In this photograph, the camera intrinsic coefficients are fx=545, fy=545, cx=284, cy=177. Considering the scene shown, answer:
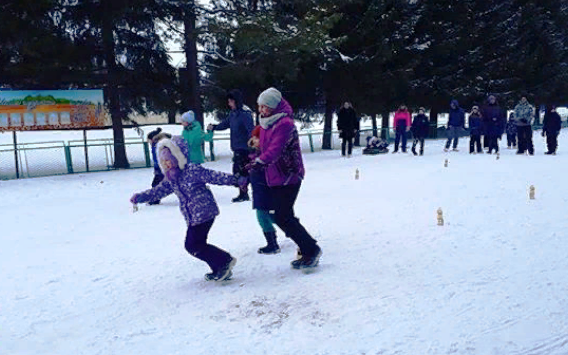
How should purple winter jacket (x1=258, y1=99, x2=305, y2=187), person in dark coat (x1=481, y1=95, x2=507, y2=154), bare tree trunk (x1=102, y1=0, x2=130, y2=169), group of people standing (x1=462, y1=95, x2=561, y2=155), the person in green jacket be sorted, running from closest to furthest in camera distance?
purple winter jacket (x1=258, y1=99, x2=305, y2=187) < the person in green jacket < group of people standing (x1=462, y1=95, x2=561, y2=155) < person in dark coat (x1=481, y1=95, x2=507, y2=154) < bare tree trunk (x1=102, y1=0, x2=130, y2=169)

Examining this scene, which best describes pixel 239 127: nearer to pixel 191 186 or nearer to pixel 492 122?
pixel 191 186

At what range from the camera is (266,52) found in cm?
1978

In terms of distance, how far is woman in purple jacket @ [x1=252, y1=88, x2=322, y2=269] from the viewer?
5250mm

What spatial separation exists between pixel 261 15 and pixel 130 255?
14770 mm

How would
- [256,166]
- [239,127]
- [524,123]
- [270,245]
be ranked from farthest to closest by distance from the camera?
[524,123], [239,127], [270,245], [256,166]

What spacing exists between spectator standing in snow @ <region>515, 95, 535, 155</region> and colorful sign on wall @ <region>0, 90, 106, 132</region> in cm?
1407

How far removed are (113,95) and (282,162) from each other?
15.5 m

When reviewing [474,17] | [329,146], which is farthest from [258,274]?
[474,17]

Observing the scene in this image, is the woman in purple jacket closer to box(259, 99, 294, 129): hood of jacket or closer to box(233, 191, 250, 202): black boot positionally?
box(259, 99, 294, 129): hood of jacket

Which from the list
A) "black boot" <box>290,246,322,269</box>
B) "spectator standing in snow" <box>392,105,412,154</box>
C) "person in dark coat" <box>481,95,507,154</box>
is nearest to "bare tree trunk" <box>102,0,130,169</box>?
"spectator standing in snow" <box>392,105,412,154</box>

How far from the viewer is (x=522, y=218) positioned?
764 centimetres

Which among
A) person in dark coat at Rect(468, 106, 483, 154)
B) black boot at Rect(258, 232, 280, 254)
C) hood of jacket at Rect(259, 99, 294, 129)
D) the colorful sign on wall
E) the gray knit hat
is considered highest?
the colorful sign on wall

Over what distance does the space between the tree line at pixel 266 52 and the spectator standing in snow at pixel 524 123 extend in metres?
7.18

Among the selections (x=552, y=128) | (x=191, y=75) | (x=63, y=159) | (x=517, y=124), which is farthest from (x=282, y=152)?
(x=191, y=75)
